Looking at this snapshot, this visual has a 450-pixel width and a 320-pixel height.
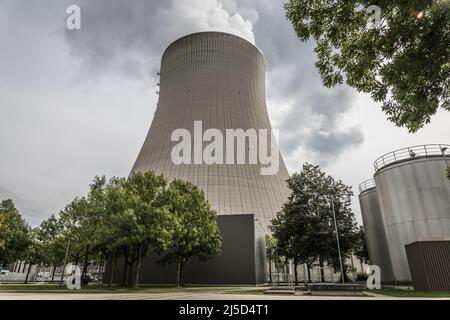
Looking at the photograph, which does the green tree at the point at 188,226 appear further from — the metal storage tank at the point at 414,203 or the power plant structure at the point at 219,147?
the metal storage tank at the point at 414,203

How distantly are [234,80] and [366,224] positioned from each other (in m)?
20.4

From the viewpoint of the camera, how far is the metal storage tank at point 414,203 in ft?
58.6

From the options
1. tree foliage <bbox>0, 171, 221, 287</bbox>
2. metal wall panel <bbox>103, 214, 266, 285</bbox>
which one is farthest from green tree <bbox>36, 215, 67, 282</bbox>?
metal wall panel <bbox>103, 214, 266, 285</bbox>

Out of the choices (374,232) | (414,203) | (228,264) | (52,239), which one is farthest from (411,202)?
(52,239)

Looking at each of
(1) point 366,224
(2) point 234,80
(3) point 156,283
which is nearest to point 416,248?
(1) point 366,224

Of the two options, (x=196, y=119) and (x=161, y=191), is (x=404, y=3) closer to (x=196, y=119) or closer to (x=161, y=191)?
(x=161, y=191)

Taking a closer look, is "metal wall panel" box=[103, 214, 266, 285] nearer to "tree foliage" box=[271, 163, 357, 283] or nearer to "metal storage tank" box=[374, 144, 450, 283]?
"tree foliage" box=[271, 163, 357, 283]

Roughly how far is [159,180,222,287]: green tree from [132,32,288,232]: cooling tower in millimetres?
5358

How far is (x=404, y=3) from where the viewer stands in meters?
5.35

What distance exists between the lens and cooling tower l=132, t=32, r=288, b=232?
3067 centimetres

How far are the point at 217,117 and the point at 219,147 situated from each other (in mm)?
3218

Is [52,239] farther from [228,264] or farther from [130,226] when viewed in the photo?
[228,264]

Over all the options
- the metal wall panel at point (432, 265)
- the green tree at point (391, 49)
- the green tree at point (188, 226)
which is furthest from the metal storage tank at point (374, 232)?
the green tree at point (391, 49)

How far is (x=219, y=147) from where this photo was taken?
103ft
